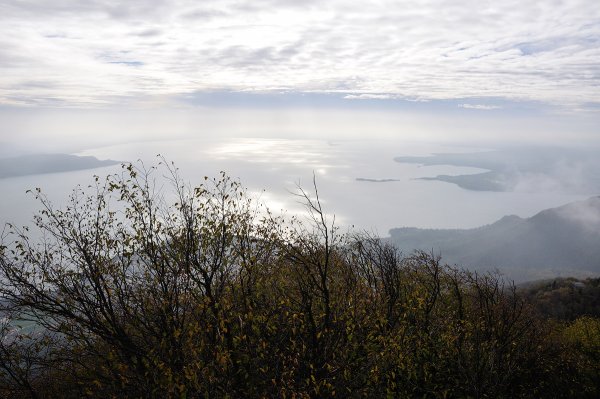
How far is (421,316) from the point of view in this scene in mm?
22812

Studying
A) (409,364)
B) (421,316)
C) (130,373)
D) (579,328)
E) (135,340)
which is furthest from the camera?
(579,328)

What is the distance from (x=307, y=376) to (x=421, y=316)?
10.1 metres

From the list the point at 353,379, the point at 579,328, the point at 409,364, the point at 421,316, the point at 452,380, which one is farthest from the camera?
the point at 579,328

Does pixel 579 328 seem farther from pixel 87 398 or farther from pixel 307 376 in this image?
pixel 87 398

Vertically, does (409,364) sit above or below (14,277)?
below

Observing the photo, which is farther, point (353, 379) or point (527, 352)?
point (527, 352)

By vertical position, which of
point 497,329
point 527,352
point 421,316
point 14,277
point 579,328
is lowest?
point 579,328

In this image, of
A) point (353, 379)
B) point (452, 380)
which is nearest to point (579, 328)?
point (452, 380)

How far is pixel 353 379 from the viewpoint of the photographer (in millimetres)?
14633

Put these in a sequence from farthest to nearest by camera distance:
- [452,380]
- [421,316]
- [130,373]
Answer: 1. [421,316]
2. [452,380]
3. [130,373]

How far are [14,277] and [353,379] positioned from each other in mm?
13421

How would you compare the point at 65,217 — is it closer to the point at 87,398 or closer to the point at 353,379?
the point at 87,398

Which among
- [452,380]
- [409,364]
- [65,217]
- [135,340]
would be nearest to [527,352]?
[452,380]

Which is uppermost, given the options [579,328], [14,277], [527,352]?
[14,277]
